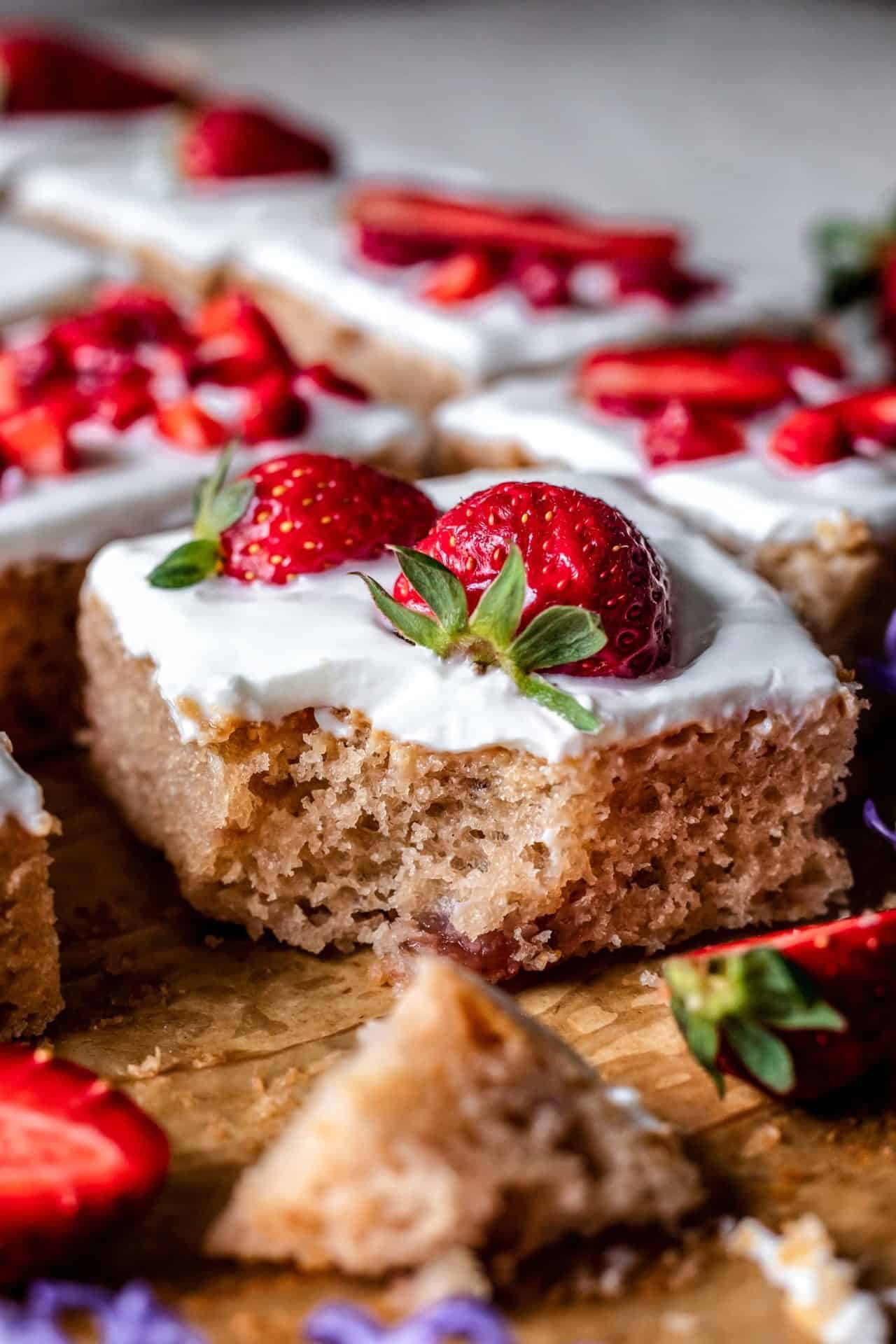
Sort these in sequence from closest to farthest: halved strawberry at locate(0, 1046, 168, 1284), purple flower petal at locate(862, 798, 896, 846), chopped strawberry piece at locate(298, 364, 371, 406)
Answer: halved strawberry at locate(0, 1046, 168, 1284) < purple flower petal at locate(862, 798, 896, 846) < chopped strawberry piece at locate(298, 364, 371, 406)

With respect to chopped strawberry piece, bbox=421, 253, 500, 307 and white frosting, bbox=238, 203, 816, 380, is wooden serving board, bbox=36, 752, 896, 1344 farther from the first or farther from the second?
chopped strawberry piece, bbox=421, 253, 500, 307

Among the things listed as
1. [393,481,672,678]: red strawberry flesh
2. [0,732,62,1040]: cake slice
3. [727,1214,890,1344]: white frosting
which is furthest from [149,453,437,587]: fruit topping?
[727,1214,890,1344]: white frosting

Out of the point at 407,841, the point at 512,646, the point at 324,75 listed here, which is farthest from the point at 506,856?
the point at 324,75

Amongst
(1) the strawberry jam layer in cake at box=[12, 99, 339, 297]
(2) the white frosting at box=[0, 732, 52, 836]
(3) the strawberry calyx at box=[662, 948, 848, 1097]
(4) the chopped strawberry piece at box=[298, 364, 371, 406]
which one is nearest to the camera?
(3) the strawberry calyx at box=[662, 948, 848, 1097]

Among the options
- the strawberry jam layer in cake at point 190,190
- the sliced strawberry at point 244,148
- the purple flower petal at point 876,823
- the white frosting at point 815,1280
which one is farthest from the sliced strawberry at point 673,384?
the white frosting at point 815,1280

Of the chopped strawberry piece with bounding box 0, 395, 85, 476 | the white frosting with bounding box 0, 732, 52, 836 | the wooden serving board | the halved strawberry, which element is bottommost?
the wooden serving board

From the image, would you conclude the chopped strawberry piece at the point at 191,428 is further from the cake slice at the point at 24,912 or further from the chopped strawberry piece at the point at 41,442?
the cake slice at the point at 24,912
